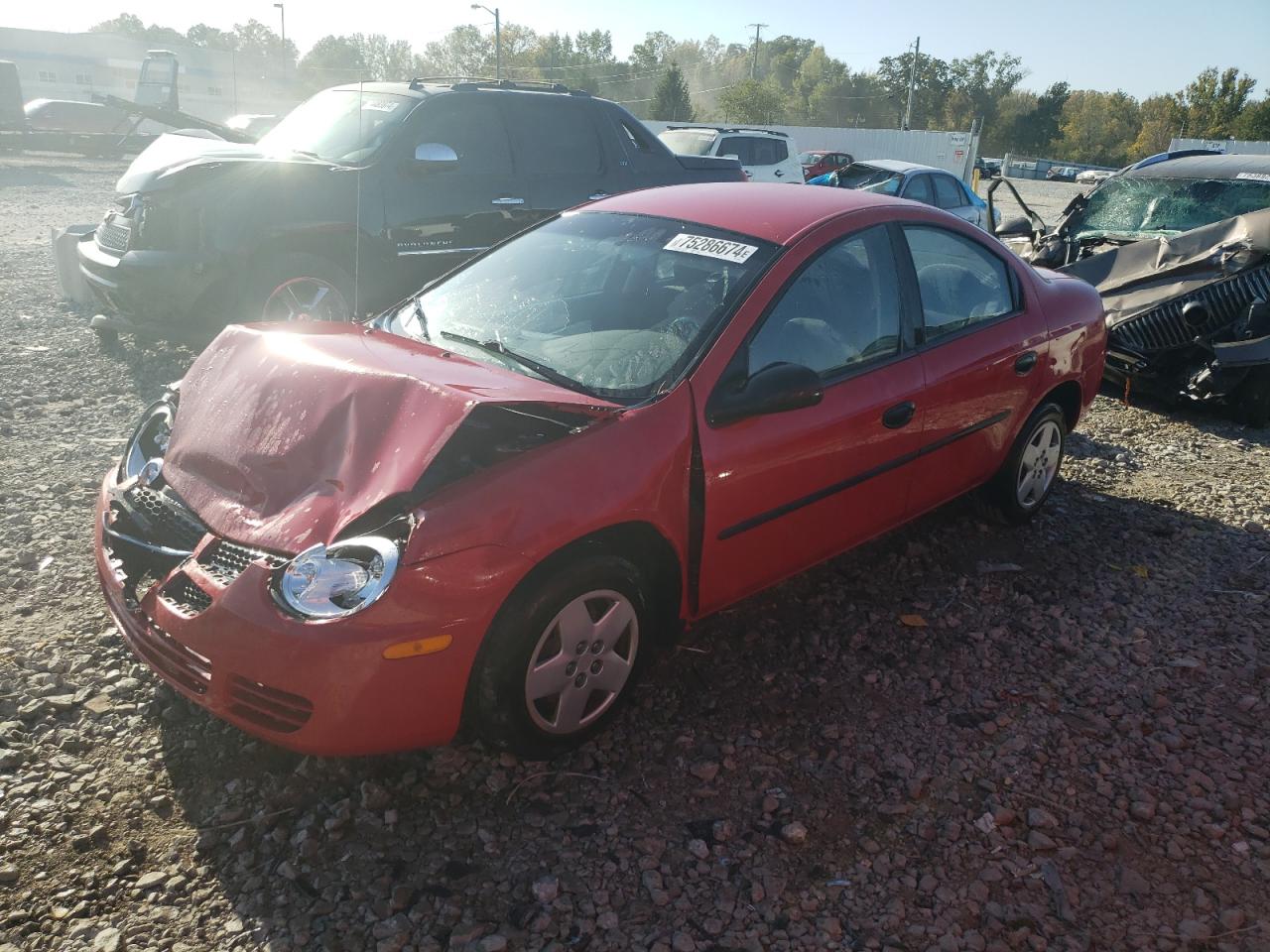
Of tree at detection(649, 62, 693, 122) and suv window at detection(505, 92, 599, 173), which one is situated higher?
tree at detection(649, 62, 693, 122)

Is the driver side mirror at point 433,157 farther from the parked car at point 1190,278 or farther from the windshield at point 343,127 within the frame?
the parked car at point 1190,278

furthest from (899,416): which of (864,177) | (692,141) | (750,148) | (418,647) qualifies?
(750,148)

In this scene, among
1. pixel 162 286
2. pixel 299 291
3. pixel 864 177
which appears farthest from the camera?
pixel 864 177

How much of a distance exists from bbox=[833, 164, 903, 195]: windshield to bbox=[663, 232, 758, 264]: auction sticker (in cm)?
1155

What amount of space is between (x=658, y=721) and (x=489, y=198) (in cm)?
502

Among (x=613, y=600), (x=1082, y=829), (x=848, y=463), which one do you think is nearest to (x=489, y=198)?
(x=848, y=463)

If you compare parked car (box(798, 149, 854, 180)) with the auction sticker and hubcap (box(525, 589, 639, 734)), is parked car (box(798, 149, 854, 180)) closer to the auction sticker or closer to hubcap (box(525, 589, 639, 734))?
the auction sticker

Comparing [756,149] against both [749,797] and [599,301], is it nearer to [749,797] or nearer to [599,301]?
[599,301]

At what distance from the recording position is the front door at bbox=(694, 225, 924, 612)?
325cm

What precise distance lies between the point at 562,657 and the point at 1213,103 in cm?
7043

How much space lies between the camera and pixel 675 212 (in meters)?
3.91

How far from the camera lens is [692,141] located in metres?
16.8

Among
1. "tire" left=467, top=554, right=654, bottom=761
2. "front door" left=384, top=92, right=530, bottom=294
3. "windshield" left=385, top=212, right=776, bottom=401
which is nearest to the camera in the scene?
"tire" left=467, top=554, right=654, bottom=761

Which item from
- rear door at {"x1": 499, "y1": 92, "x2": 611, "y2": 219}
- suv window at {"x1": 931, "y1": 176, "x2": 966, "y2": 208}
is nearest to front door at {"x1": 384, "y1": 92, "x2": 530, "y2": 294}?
rear door at {"x1": 499, "y1": 92, "x2": 611, "y2": 219}
